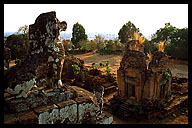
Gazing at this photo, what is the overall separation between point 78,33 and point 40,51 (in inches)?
1505

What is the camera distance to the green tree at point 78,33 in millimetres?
40031

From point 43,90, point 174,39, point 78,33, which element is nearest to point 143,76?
point 43,90

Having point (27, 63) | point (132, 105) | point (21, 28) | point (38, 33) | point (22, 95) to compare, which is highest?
point (21, 28)

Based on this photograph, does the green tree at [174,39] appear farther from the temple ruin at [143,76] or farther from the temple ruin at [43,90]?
the temple ruin at [43,90]

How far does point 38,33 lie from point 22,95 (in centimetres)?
133

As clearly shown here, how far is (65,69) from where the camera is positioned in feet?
60.7

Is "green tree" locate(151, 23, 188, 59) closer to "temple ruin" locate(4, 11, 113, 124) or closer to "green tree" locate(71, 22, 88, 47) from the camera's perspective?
"green tree" locate(71, 22, 88, 47)

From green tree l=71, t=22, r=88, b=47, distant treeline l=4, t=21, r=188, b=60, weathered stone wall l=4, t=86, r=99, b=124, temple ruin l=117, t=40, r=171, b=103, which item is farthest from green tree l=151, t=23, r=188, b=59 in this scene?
weathered stone wall l=4, t=86, r=99, b=124

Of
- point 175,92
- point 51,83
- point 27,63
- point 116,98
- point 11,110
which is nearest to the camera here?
point 11,110

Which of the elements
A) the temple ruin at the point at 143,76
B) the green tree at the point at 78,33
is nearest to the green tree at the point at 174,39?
the green tree at the point at 78,33

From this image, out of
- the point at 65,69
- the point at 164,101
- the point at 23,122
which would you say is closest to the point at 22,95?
the point at 23,122

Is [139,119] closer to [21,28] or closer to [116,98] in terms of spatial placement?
[116,98]

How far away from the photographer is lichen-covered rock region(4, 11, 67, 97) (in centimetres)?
319

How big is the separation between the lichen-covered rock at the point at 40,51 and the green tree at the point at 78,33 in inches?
1475
